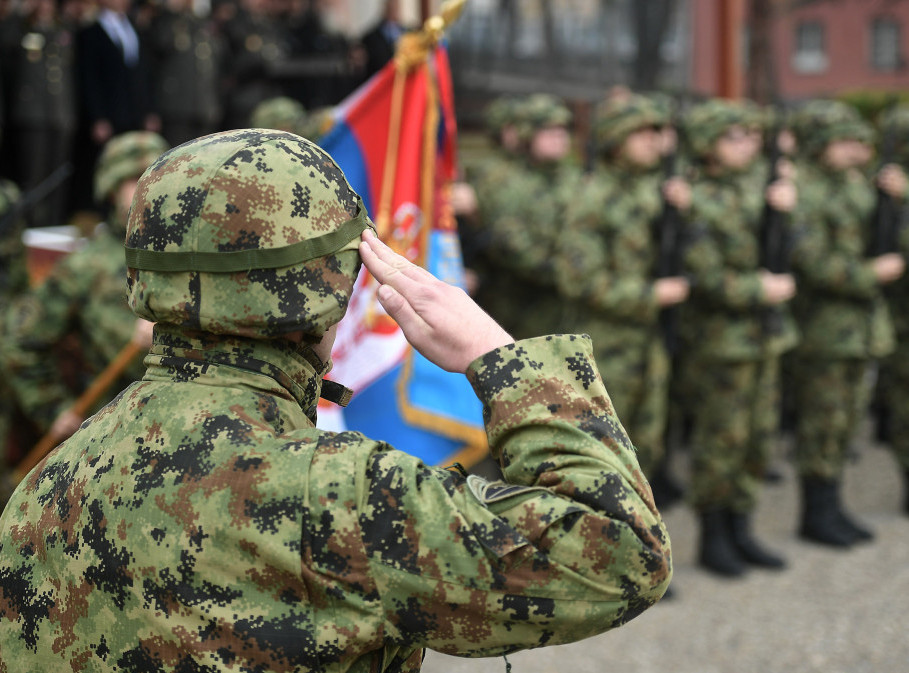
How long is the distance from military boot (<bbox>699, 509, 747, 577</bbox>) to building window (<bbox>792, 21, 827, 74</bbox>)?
101 feet

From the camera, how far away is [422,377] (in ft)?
11.7

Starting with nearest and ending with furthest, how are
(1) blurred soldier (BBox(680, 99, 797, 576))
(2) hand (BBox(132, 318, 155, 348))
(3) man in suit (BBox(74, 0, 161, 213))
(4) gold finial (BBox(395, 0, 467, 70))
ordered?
(2) hand (BBox(132, 318, 155, 348)) → (4) gold finial (BBox(395, 0, 467, 70)) → (1) blurred soldier (BBox(680, 99, 797, 576)) → (3) man in suit (BBox(74, 0, 161, 213))

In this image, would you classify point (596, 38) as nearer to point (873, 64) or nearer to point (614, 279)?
point (614, 279)

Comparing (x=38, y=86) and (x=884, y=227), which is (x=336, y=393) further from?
(x=38, y=86)

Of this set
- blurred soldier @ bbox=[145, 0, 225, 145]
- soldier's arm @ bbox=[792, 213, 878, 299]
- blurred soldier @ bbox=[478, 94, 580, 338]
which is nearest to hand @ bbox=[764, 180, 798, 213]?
soldier's arm @ bbox=[792, 213, 878, 299]

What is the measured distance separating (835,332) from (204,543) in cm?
479

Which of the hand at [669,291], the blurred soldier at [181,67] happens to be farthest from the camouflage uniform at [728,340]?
the blurred soldier at [181,67]

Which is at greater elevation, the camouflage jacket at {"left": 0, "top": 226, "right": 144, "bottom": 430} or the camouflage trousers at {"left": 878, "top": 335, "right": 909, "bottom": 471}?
the camouflage jacket at {"left": 0, "top": 226, "right": 144, "bottom": 430}

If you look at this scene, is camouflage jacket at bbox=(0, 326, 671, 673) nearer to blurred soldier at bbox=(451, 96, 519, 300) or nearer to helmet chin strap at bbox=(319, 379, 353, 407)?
helmet chin strap at bbox=(319, 379, 353, 407)

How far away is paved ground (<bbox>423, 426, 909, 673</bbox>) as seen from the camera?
400 centimetres

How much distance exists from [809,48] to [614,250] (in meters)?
31.4

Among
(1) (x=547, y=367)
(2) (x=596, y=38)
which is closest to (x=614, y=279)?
(1) (x=547, y=367)

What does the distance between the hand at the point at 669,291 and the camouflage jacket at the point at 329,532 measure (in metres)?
3.47

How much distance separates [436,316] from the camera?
1.30 metres
